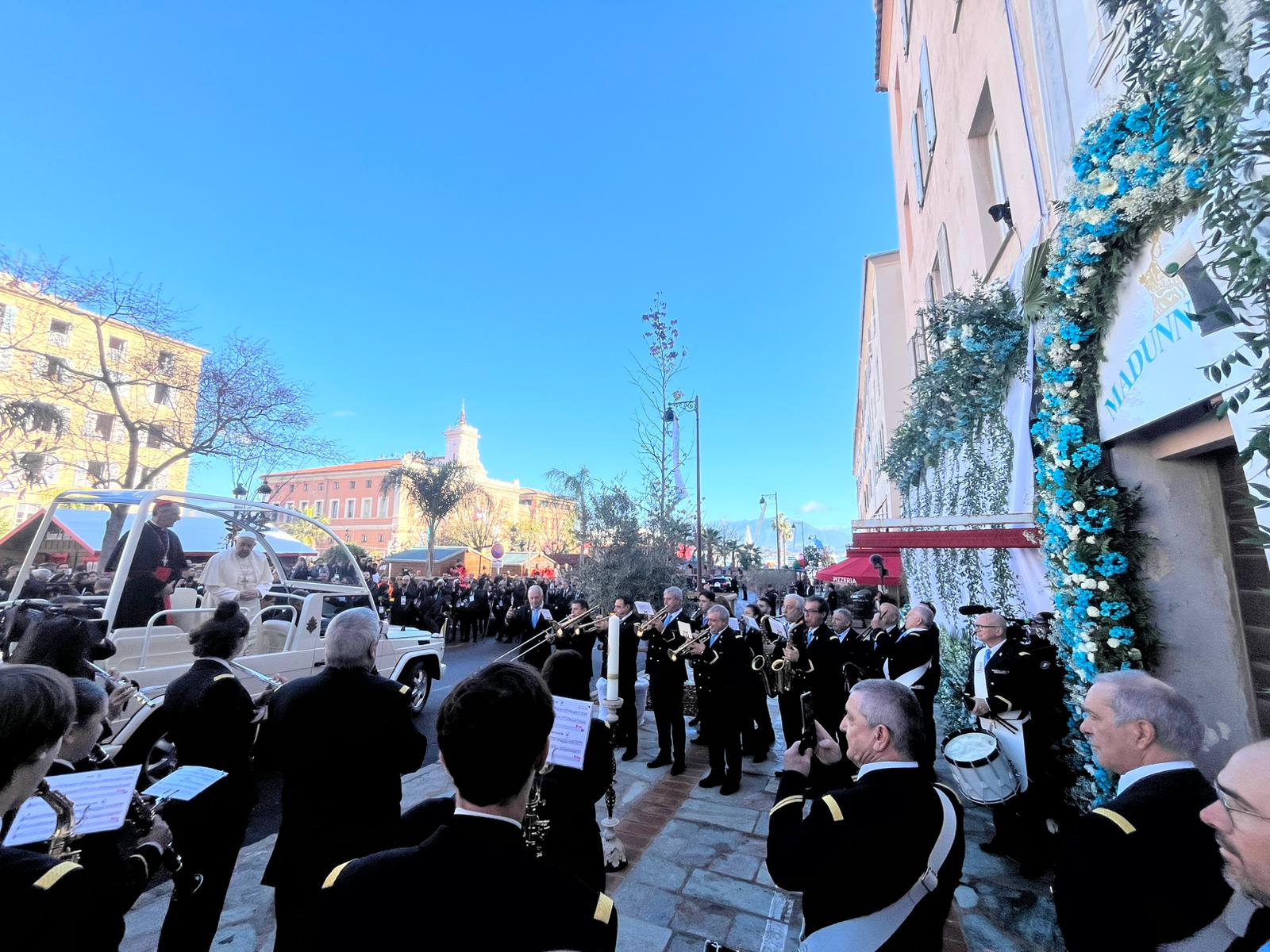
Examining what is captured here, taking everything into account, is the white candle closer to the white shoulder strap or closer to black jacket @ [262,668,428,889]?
black jacket @ [262,668,428,889]

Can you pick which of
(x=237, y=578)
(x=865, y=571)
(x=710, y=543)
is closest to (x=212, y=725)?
(x=237, y=578)

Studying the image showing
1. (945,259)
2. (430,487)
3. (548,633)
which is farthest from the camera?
(430,487)

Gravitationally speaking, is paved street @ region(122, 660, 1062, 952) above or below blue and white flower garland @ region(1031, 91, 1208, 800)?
below

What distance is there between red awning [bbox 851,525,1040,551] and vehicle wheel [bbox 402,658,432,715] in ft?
20.9

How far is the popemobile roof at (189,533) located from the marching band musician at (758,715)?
19.1ft

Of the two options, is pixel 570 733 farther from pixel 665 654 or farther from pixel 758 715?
pixel 758 715

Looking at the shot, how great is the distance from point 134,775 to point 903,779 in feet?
8.62

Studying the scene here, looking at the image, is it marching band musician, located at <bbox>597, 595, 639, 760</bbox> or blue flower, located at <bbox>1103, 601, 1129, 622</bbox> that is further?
marching band musician, located at <bbox>597, 595, 639, 760</bbox>

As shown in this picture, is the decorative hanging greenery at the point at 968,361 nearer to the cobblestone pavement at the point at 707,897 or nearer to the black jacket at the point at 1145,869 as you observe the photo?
the cobblestone pavement at the point at 707,897

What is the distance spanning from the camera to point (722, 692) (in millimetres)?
5887

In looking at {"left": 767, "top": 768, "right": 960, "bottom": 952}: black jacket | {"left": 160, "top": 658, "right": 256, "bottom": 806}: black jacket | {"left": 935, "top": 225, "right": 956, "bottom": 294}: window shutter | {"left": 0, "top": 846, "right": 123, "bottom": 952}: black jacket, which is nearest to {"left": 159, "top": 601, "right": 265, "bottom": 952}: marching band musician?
{"left": 160, "top": 658, "right": 256, "bottom": 806}: black jacket

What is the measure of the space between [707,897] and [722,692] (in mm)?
2319

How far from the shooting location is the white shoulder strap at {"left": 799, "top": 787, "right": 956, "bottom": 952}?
1907 millimetres

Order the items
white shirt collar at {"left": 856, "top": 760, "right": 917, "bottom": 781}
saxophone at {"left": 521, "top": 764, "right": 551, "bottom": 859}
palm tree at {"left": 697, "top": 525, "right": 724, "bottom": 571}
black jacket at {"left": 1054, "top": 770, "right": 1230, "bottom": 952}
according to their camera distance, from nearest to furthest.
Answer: black jacket at {"left": 1054, "top": 770, "right": 1230, "bottom": 952}
white shirt collar at {"left": 856, "top": 760, "right": 917, "bottom": 781}
saxophone at {"left": 521, "top": 764, "right": 551, "bottom": 859}
palm tree at {"left": 697, "top": 525, "right": 724, "bottom": 571}
